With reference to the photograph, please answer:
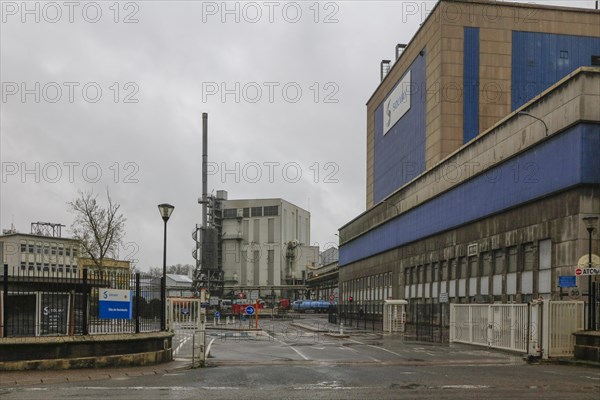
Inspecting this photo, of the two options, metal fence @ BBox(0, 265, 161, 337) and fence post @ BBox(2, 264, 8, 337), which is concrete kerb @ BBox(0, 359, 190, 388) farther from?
metal fence @ BBox(0, 265, 161, 337)

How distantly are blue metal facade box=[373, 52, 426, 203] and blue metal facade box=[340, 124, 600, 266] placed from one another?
17.7 meters

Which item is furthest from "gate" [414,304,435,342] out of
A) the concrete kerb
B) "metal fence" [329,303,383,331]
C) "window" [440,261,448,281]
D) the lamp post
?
the concrete kerb

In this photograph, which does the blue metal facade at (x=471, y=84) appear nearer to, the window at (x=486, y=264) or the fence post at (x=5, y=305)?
the window at (x=486, y=264)

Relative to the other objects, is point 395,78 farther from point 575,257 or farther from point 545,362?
point 545,362

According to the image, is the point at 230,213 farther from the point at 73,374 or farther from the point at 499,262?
the point at 73,374

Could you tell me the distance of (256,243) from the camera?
124 meters

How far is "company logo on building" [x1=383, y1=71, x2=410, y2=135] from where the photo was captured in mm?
84000

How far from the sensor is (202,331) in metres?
21.4

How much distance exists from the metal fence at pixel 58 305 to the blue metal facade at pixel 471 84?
57258 mm

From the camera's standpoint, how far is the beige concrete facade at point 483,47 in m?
71.6

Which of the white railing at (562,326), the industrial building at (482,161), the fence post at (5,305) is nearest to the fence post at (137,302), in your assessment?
the fence post at (5,305)

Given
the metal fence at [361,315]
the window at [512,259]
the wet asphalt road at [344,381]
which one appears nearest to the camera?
the wet asphalt road at [344,381]

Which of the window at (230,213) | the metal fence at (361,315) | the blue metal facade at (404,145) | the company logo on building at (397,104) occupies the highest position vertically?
the company logo on building at (397,104)

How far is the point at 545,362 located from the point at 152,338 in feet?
A: 43.2
